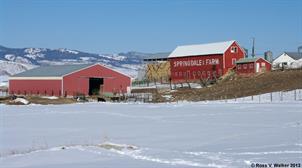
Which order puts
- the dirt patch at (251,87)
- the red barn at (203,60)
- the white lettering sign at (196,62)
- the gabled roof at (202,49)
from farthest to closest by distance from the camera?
the white lettering sign at (196,62), the gabled roof at (202,49), the red barn at (203,60), the dirt patch at (251,87)

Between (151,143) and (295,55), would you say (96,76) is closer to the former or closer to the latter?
(295,55)

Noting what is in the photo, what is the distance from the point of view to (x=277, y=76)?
6253 centimetres

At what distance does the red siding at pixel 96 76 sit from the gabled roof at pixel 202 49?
17850mm

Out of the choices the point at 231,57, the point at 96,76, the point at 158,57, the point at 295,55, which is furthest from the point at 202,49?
the point at 96,76

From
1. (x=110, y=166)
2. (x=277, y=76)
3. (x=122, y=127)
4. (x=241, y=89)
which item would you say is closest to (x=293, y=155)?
(x=110, y=166)

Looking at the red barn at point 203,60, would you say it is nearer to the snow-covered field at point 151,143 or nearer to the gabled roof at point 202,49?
the gabled roof at point 202,49

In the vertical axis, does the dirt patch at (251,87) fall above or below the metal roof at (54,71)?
below

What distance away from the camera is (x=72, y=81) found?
2549 inches

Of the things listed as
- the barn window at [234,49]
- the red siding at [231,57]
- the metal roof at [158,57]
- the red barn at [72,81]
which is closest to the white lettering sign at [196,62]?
the red siding at [231,57]

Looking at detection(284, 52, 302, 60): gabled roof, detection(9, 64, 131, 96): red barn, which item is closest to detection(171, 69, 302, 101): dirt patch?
detection(9, 64, 131, 96): red barn

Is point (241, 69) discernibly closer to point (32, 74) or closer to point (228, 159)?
point (32, 74)

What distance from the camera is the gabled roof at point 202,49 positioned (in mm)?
81125

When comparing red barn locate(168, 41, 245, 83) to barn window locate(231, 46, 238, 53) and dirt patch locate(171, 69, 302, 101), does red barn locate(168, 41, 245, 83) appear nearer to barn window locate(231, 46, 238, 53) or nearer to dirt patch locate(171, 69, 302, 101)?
barn window locate(231, 46, 238, 53)

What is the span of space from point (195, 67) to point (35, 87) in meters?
28.0
